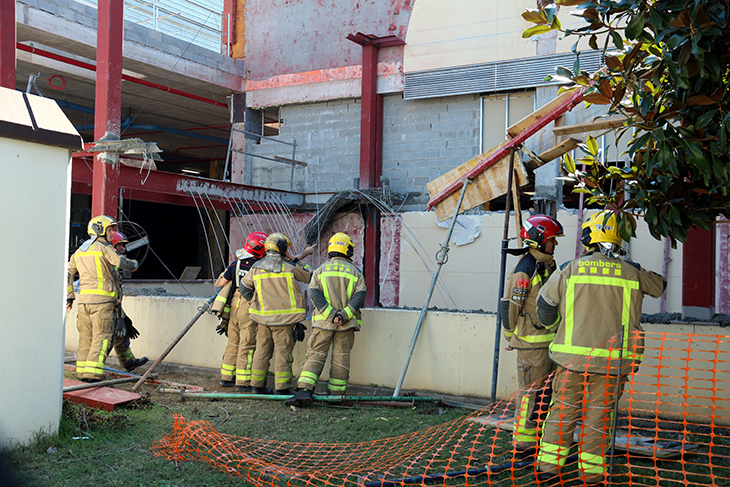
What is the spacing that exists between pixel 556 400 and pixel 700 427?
2143 mm

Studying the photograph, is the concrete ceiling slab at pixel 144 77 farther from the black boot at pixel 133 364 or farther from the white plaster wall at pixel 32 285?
the white plaster wall at pixel 32 285

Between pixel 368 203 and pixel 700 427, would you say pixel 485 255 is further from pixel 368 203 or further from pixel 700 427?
pixel 700 427

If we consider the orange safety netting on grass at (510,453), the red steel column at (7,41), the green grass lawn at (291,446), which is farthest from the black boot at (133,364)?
the red steel column at (7,41)

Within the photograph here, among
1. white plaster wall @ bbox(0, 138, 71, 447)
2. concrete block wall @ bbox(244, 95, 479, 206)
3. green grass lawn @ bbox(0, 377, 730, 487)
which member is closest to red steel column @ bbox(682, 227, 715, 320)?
green grass lawn @ bbox(0, 377, 730, 487)

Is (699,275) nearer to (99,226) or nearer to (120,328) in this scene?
(120,328)

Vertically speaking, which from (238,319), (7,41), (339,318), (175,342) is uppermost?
(7,41)

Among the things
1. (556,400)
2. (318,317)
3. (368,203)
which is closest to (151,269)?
(368,203)

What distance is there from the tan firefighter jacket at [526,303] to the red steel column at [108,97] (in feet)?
22.3

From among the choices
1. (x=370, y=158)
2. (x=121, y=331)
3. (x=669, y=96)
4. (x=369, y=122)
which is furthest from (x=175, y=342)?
(x=369, y=122)

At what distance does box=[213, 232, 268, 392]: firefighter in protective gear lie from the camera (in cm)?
752

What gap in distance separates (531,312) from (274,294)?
3154 mm

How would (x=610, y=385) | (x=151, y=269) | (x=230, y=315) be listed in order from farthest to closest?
(x=151, y=269) < (x=230, y=315) < (x=610, y=385)

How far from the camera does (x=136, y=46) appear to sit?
12.0 metres

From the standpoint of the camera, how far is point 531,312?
521cm
